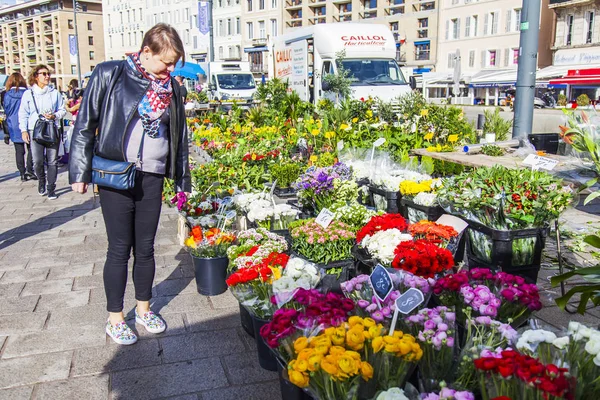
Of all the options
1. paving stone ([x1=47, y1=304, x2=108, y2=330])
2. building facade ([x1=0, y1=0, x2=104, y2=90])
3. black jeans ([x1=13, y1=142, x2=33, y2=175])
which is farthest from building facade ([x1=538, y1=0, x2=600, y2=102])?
building facade ([x1=0, y1=0, x2=104, y2=90])

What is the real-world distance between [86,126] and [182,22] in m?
64.6

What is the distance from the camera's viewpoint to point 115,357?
329 centimetres

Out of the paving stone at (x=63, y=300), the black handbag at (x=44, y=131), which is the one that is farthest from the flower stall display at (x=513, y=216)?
the black handbag at (x=44, y=131)

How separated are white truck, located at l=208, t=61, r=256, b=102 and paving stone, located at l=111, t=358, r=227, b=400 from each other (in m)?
20.5

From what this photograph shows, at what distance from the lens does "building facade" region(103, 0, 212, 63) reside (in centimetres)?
6247

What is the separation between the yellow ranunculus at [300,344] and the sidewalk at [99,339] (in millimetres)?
829

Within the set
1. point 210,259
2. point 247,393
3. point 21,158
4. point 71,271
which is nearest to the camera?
point 247,393

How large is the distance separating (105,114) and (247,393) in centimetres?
166

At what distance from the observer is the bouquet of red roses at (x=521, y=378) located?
1729 millimetres

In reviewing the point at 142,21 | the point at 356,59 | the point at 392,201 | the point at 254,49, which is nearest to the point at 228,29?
the point at 254,49

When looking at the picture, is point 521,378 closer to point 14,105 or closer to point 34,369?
point 34,369

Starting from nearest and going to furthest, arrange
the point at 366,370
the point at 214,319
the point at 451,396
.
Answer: the point at 451,396
the point at 366,370
the point at 214,319

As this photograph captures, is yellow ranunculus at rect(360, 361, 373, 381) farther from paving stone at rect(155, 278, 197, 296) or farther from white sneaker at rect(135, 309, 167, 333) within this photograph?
paving stone at rect(155, 278, 197, 296)

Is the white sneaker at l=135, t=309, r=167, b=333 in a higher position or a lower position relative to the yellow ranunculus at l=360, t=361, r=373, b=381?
lower
